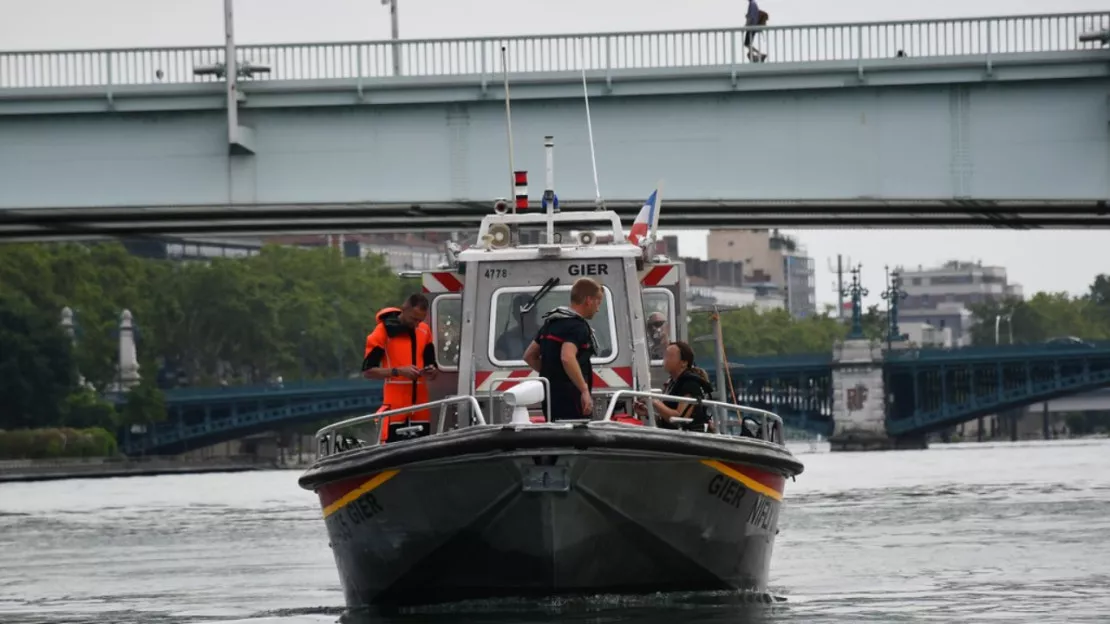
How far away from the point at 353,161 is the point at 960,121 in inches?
393

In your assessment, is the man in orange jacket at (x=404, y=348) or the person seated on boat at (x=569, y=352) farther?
the man in orange jacket at (x=404, y=348)

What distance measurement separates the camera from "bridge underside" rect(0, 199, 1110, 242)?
134ft

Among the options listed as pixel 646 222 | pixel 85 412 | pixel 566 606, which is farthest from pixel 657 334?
pixel 85 412

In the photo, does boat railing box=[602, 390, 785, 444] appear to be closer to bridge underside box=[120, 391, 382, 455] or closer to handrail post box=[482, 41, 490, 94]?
handrail post box=[482, 41, 490, 94]

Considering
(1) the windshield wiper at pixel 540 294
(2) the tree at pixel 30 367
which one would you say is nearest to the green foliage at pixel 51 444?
(2) the tree at pixel 30 367

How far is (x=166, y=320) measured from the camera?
13375 centimetres

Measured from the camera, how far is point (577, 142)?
4062cm

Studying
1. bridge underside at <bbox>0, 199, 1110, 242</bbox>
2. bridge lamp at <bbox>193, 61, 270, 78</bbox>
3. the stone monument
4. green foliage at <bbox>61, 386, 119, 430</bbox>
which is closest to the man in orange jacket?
bridge underside at <bbox>0, 199, 1110, 242</bbox>

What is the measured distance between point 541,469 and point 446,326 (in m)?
2.95

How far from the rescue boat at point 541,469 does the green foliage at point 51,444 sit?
7546 cm

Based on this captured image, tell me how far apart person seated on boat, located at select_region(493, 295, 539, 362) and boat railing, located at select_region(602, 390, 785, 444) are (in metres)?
0.86

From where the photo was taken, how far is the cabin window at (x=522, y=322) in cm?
1838

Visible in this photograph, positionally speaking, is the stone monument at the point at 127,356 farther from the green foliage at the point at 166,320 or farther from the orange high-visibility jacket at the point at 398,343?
the orange high-visibility jacket at the point at 398,343

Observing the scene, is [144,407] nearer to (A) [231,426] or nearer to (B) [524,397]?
(A) [231,426]
